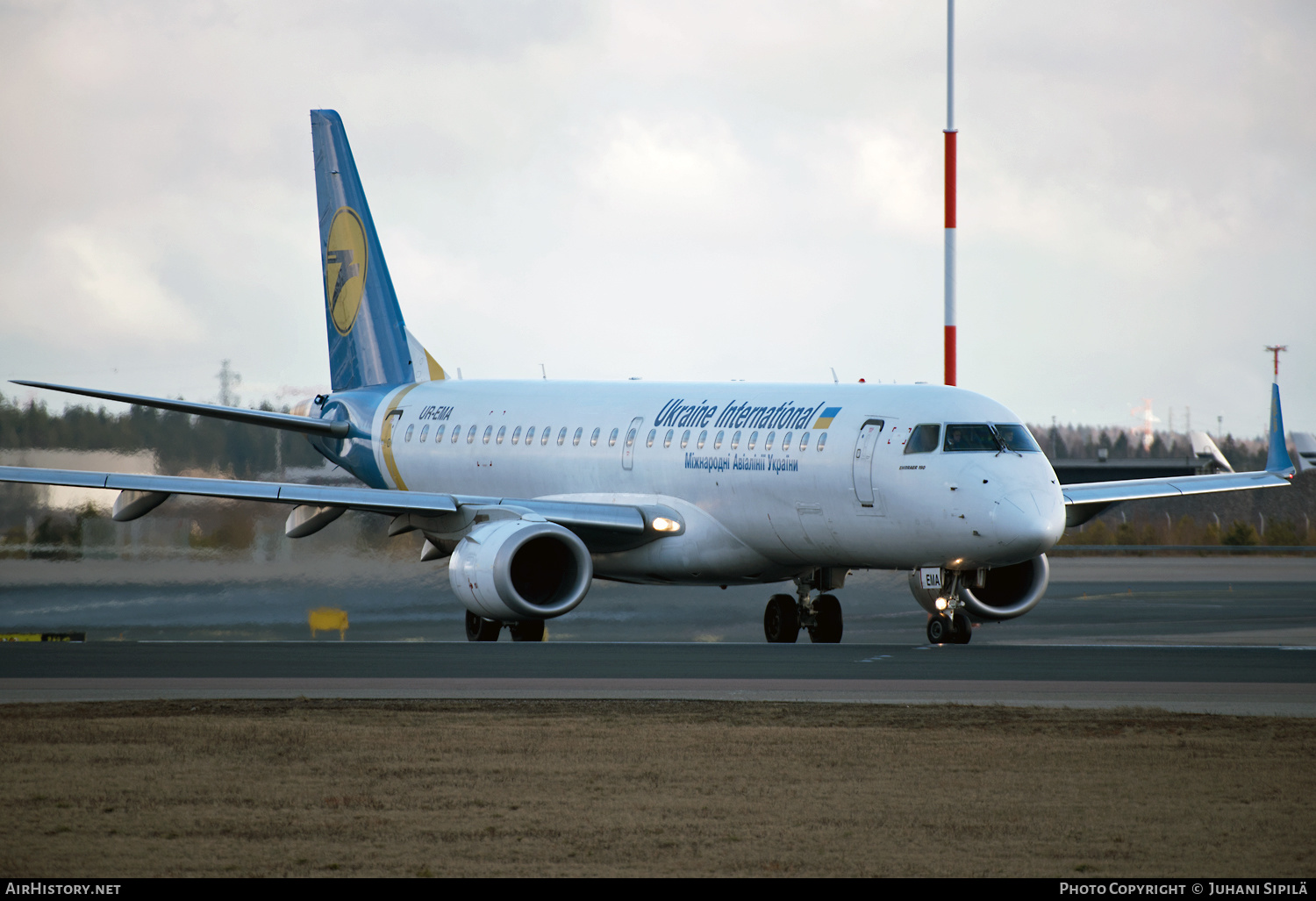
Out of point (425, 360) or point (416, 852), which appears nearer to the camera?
point (416, 852)

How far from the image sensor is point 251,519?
32875 mm

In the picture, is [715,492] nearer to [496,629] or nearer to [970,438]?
[496,629]

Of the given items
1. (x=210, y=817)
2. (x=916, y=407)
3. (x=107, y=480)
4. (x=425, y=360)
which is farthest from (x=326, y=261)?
(x=210, y=817)

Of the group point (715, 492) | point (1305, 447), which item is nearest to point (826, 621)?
point (715, 492)

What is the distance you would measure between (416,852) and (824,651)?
1419 cm

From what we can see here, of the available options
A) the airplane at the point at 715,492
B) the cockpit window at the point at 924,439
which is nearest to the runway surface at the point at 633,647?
the airplane at the point at 715,492

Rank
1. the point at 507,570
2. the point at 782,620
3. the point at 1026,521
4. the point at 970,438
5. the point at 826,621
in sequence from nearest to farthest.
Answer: the point at 1026,521, the point at 970,438, the point at 507,570, the point at 826,621, the point at 782,620

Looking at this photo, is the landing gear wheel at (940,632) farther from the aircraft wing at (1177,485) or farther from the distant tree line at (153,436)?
the distant tree line at (153,436)

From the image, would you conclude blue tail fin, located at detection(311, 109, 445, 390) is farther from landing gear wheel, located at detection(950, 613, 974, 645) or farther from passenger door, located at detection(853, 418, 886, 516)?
landing gear wheel, located at detection(950, 613, 974, 645)

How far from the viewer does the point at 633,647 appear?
25.4 metres

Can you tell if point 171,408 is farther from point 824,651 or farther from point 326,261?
point 824,651

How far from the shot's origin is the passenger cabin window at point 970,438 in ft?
82.0

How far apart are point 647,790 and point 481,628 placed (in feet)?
56.8

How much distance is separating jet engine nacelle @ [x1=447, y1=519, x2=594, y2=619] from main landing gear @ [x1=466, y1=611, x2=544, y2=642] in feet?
2.29
